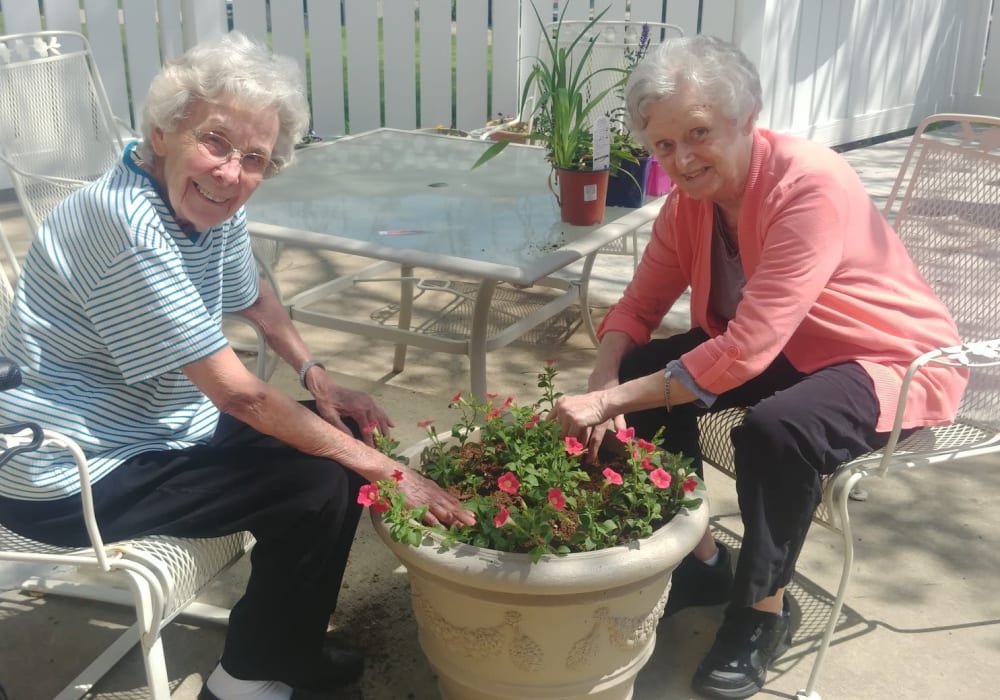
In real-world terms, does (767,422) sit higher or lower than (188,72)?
lower

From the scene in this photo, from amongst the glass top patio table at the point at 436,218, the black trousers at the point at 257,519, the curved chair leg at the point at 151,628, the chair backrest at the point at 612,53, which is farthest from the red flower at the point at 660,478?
the chair backrest at the point at 612,53

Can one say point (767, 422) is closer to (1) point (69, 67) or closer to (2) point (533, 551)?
(2) point (533, 551)

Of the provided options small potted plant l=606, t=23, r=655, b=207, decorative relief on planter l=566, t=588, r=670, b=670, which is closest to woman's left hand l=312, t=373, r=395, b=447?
decorative relief on planter l=566, t=588, r=670, b=670

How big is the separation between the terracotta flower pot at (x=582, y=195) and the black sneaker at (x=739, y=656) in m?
1.19

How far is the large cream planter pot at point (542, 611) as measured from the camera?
67.7 inches

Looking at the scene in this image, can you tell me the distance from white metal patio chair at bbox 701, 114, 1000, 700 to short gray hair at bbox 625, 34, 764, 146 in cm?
65

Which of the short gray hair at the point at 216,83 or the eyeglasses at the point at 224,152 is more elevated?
the short gray hair at the point at 216,83

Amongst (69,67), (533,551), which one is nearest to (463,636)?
(533,551)

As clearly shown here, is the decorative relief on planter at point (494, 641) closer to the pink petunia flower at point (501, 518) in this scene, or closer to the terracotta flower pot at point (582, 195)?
the pink petunia flower at point (501, 518)

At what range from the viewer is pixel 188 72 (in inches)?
70.1

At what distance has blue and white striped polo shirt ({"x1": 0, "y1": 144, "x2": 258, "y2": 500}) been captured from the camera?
174 centimetres

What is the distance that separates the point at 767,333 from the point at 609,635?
2.17ft

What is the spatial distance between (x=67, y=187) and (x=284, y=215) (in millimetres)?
727

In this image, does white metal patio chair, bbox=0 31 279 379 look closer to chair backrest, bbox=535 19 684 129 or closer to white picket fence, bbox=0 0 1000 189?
chair backrest, bbox=535 19 684 129
